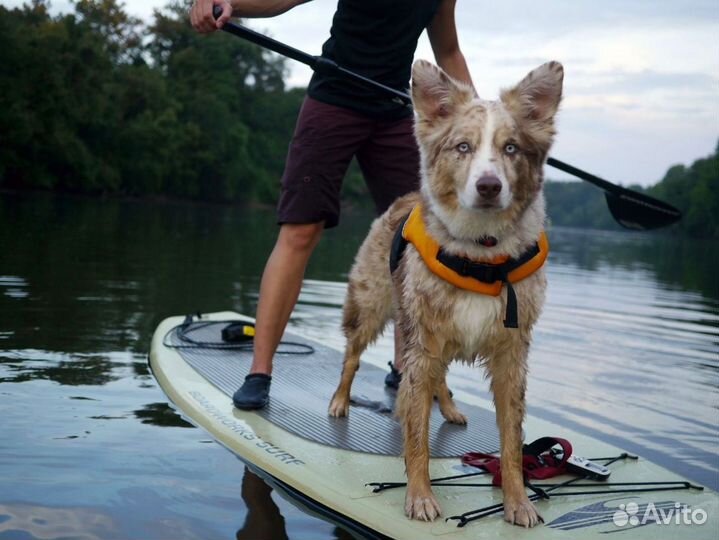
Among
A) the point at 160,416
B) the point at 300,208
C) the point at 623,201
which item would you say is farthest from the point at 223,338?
the point at 623,201

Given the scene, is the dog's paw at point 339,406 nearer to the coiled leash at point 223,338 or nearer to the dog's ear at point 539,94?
the coiled leash at point 223,338

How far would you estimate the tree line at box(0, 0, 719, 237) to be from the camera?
48438 millimetres

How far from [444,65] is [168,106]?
62.0m

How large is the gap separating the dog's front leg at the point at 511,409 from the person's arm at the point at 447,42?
7.41 ft

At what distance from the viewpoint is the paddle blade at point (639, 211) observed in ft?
19.2

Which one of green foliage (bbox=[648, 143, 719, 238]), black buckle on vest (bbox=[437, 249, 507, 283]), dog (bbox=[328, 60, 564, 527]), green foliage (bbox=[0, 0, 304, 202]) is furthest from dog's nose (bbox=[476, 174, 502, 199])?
green foliage (bbox=[648, 143, 719, 238])

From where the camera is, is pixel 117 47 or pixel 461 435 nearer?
pixel 461 435

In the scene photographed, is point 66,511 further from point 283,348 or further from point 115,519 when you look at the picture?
point 283,348

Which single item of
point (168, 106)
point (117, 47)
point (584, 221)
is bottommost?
point (584, 221)

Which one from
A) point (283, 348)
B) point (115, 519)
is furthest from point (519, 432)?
point (283, 348)

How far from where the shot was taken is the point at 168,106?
64375 millimetres

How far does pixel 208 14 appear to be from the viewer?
4688 mm

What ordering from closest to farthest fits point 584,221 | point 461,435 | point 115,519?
1. point 115,519
2. point 461,435
3. point 584,221

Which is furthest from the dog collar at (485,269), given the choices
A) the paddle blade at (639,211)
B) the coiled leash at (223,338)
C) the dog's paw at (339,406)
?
the coiled leash at (223,338)
